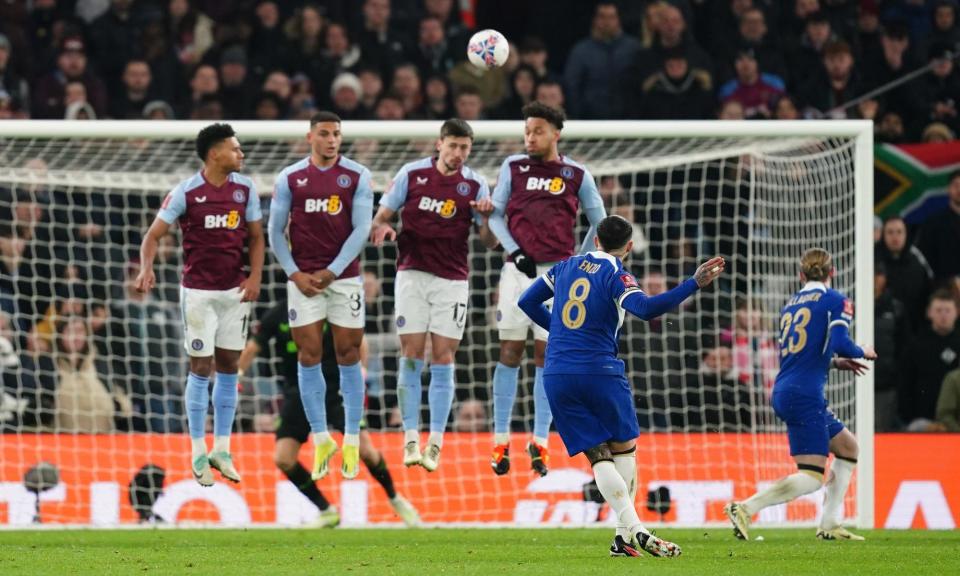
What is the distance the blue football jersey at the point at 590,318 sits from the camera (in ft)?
34.9

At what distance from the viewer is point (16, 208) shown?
645 inches

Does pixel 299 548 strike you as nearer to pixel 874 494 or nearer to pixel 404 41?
pixel 874 494

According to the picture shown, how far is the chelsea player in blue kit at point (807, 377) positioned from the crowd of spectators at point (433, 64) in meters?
5.46

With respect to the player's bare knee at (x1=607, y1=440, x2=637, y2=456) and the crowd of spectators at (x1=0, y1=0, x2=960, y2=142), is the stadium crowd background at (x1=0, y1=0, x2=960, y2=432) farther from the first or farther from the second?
the player's bare knee at (x1=607, y1=440, x2=637, y2=456)

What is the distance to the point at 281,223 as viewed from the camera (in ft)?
42.5

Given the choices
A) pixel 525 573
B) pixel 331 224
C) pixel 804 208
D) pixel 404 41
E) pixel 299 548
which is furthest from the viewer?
pixel 404 41

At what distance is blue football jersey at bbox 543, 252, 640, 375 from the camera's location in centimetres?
1062

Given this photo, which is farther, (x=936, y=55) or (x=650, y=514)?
(x=936, y=55)

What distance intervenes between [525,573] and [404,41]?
10016mm

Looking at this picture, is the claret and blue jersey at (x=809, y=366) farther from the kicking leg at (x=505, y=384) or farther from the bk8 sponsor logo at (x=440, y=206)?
the bk8 sponsor logo at (x=440, y=206)

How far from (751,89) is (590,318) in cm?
831

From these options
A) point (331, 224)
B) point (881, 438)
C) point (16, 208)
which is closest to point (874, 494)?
point (881, 438)

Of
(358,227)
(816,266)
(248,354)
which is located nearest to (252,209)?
(358,227)

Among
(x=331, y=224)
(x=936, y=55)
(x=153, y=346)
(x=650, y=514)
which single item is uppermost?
(x=936, y=55)
